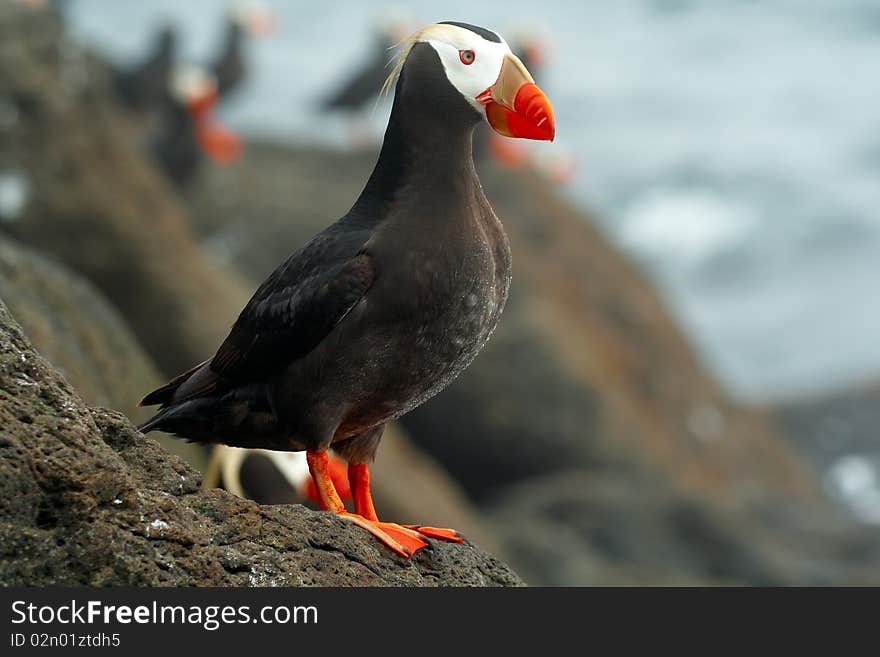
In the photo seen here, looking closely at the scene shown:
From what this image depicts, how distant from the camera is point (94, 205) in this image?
34.7 ft

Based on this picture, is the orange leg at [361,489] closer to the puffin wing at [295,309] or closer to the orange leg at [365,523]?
the orange leg at [365,523]

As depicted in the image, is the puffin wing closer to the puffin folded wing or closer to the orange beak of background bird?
the puffin folded wing

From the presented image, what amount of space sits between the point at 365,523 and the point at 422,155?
1.33 meters

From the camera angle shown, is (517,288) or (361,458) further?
(517,288)

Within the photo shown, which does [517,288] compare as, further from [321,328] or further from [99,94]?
[321,328]

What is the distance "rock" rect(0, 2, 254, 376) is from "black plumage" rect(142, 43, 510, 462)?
5077mm

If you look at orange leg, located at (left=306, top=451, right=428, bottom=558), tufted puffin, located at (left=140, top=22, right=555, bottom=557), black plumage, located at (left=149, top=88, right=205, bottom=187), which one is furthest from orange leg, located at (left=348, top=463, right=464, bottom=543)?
black plumage, located at (left=149, top=88, right=205, bottom=187)

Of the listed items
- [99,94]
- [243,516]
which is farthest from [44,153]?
[243,516]

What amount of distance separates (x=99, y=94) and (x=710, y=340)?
16496mm

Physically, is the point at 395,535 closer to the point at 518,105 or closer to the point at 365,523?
the point at 365,523

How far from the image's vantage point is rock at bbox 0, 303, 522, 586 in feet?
11.9

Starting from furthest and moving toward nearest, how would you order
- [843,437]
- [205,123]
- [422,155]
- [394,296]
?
[843,437] < [205,123] < [422,155] < [394,296]

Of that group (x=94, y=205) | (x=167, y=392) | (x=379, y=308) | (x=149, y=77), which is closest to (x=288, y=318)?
(x=379, y=308)

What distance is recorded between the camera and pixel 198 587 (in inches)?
147
